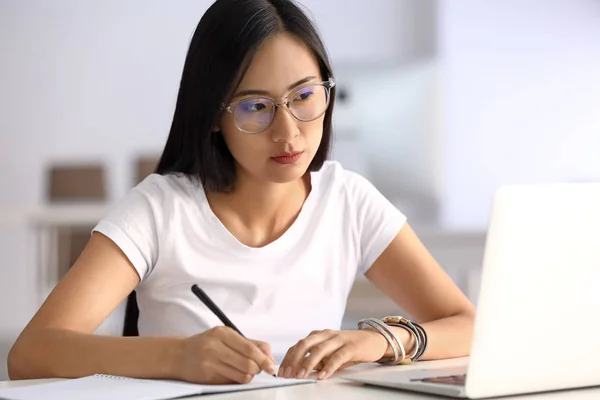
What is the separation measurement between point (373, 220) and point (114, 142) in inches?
198

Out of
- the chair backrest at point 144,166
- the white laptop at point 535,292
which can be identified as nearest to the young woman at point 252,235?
the white laptop at point 535,292

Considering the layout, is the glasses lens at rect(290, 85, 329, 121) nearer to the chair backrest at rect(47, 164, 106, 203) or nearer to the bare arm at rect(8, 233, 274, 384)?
the bare arm at rect(8, 233, 274, 384)

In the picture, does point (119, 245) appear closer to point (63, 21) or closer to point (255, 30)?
point (255, 30)

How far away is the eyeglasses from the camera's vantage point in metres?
1.56

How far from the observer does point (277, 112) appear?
5.09 feet

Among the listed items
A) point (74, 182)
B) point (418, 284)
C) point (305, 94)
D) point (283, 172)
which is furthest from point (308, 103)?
point (74, 182)

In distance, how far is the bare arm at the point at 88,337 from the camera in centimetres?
128

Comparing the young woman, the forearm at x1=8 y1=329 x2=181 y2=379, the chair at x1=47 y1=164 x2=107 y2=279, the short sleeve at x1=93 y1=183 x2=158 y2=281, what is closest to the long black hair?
the young woman

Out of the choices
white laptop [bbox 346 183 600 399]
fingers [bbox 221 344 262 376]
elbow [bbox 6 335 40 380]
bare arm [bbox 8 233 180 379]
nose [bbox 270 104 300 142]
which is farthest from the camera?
nose [bbox 270 104 300 142]

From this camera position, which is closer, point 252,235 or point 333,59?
point 252,235

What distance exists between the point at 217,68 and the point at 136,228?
1.01ft

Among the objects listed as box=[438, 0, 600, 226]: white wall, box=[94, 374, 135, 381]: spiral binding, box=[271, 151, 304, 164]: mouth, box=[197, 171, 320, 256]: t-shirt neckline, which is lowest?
box=[94, 374, 135, 381]: spiral binding

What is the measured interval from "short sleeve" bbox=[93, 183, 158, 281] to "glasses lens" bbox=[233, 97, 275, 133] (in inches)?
9.6

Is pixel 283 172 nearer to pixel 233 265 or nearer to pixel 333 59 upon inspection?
pixel 233 265
